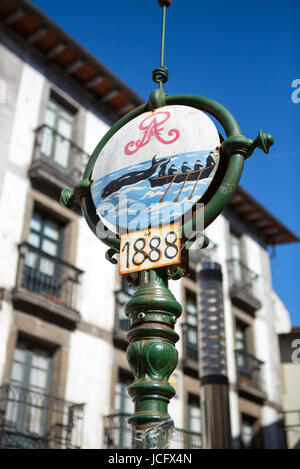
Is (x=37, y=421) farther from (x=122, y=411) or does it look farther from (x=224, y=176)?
(x=224, y=176)

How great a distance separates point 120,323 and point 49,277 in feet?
7.99

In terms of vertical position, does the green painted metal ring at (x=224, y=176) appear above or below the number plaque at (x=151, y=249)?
above

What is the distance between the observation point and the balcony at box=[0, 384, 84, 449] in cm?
1010

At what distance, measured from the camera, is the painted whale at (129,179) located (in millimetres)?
2961

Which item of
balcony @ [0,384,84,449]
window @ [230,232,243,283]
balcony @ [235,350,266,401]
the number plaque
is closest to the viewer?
the number plaque

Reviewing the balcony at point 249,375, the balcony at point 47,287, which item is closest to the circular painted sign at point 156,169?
the balcony at point 47,287

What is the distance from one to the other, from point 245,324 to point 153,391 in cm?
1689

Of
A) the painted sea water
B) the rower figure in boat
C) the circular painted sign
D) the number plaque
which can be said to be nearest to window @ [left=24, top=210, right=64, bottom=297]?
the circular painted sign

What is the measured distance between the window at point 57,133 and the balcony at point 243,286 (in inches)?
275

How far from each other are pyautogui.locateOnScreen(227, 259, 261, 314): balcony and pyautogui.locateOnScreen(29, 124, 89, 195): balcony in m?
6.82

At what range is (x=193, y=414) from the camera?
1520 cm

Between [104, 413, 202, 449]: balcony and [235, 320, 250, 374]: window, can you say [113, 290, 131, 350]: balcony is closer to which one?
[104, 413, 202, 449]: balcony

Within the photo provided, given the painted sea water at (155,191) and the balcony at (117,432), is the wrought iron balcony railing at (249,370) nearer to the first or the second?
the balcony at (117,432)
